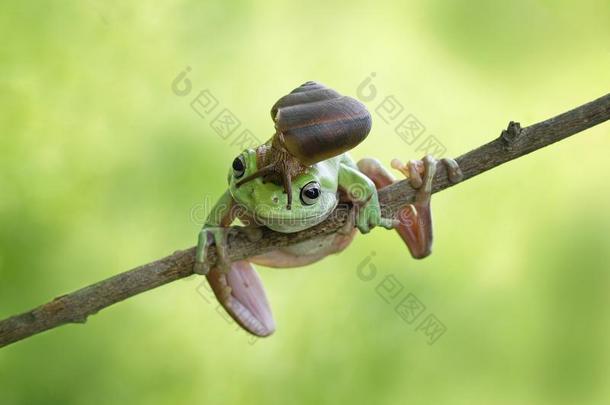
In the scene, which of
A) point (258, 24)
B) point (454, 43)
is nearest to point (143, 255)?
point (258, 24)

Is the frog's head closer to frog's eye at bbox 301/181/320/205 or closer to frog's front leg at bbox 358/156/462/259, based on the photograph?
frog's eye at bbox 301/181/320/205

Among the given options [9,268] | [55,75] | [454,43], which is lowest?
[454,43]

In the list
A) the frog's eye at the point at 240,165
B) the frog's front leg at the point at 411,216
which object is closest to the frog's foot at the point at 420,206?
the frog's front leg at the point at 411,216

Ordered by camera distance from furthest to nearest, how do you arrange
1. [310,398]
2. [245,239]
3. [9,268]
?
[310,398] < [9,268] < [245,239]

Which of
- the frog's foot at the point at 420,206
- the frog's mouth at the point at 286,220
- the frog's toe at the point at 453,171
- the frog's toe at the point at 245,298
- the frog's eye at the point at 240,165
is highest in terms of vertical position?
the frog's eye at the point at 240,165

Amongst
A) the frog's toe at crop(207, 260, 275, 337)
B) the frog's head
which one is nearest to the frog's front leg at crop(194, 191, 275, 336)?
the frog's toe at crop(207, 260, 275, 337)

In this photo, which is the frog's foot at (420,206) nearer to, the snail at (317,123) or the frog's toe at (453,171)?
the frog's toe at (453,171)

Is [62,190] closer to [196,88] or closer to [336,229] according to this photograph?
[196,88]
